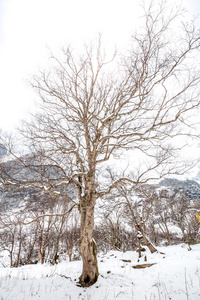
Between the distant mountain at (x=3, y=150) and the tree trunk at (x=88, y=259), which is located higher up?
the distant mountain at (x=3, y=150)

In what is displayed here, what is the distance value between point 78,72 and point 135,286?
7222 mm

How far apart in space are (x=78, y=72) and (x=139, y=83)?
7.15 ft

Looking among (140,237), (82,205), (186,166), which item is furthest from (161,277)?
(140,237)

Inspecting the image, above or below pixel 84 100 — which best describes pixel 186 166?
below

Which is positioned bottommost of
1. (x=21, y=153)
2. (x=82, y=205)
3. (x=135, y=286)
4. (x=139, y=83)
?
(x=135, y=286)

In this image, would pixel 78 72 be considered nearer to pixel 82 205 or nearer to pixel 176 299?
pixel 82 205

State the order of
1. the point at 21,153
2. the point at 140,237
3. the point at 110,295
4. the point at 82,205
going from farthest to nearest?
1. the point at 140,237
2. the point at 82,205
3. the point at 21,153
4. the point at 110,295

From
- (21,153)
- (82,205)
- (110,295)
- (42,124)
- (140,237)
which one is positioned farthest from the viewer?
(140,237)

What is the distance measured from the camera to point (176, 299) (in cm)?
307

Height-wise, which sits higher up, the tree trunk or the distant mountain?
the distant mountain

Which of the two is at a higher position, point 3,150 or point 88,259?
point 3,150

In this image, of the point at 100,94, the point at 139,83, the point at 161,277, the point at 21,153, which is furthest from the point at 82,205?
the point at 139,83

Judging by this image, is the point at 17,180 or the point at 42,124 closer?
the point at 17,180

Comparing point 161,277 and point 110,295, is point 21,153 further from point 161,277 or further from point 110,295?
point 161,277
